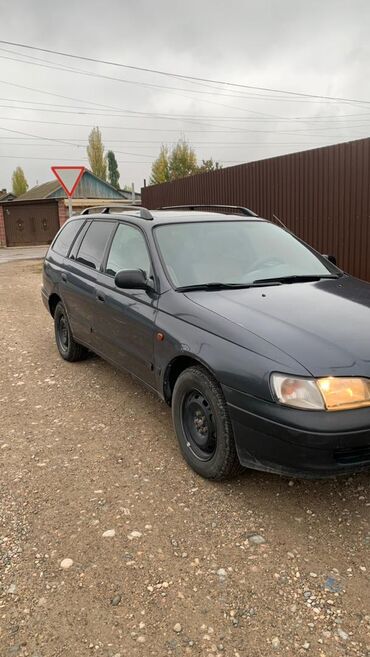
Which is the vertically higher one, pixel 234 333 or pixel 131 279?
pixel 131 279

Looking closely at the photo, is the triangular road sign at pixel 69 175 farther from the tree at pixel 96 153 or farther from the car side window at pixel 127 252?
the tree at pixel 96 153

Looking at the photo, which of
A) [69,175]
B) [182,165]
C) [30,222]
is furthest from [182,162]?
[69,175]

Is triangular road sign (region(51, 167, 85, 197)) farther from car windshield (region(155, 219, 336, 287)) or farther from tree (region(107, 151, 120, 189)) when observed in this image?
tree (region(107, 151, 120, 189))

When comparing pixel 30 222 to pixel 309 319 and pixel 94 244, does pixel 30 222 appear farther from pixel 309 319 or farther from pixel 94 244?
pixel 309 319

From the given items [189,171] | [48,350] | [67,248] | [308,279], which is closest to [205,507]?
[308,279]

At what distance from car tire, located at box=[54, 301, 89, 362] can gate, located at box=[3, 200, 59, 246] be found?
26.0m

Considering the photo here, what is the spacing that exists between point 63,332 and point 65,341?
5.3 inches

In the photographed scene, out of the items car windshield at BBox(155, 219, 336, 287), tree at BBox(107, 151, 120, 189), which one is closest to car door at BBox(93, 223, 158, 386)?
car windshield at BBox(155, 219, 336, 287)

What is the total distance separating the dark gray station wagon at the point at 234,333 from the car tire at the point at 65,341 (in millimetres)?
461

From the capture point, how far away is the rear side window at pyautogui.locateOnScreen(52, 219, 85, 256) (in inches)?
220

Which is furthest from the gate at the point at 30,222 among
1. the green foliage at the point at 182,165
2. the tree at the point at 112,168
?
the tree at the point at 112,168

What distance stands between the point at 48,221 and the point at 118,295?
28.4 meters

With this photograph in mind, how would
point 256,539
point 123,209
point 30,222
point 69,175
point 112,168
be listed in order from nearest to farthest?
point 256,539 → point 123,209 → point 69,175 → point 30,222 → point 112,168

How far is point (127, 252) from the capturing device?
4.27m
